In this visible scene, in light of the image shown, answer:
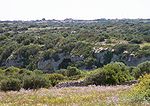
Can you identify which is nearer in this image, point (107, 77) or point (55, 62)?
point (107, 77)

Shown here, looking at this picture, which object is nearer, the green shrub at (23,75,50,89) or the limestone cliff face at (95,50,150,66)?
the green shrub at (23,75,50,89)

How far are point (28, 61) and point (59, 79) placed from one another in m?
57.7

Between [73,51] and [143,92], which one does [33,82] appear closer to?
[143,92]

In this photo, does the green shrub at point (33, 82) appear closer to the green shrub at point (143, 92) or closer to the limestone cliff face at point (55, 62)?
the green shrub at point (143, 92)

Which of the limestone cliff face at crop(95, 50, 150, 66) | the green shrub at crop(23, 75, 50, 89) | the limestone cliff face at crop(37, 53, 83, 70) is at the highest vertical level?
the green shrub at crop(23, 75, 50, 89)

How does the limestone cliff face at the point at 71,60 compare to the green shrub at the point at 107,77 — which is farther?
the limestone cliff face at the point at 71,60

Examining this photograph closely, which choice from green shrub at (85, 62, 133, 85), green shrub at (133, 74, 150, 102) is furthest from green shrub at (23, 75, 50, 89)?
green shrub at (133, 74, 150, 102)

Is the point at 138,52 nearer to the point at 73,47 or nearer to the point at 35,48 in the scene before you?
the point at 73,47

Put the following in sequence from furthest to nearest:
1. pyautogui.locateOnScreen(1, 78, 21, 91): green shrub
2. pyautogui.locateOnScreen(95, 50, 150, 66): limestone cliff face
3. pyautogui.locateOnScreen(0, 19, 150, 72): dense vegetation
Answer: pyautogui.locateOnScreen(0, 19, 150, 72): dense vegetation → pyautogui.locateOnScreen(95, 50, 150, 66): limestone cliff face → pyautogui.locateOnScreen(1, 78, 21, 91): green shrub

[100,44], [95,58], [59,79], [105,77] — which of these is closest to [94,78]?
[105,77]

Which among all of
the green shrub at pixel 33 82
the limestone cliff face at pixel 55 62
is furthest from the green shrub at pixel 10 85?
the limestone cliff face at pixel 55 62

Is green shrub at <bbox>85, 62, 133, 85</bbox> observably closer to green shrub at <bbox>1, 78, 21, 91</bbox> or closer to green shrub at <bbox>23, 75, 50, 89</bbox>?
green shrub at <bbox>23, 75, 50, 89</bbox>

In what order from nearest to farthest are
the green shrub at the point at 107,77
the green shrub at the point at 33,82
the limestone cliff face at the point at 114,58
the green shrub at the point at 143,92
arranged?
the green shrub at the point at 143,92 → the green shrub at the point at 33,82 → the green shrub at the point at 107,77 → the limestone cliff face at the point at 114,58

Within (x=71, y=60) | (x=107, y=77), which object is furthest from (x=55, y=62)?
(x=107, y=77)
